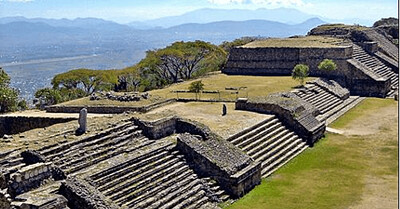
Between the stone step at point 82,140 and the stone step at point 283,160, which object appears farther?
the stone step at point 283,160

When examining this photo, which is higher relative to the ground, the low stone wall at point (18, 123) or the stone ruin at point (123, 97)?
the stone ruin at point (123, 97)

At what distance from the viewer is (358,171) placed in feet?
62.6

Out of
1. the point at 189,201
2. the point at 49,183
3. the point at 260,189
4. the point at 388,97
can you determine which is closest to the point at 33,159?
the point at 49,183

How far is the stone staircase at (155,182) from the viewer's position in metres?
14.3

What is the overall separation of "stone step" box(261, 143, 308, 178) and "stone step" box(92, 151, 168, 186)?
4.04 meters

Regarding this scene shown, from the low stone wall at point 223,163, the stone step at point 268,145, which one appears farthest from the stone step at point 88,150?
the stone step at point 268,145

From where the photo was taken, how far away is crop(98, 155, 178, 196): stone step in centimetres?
1419

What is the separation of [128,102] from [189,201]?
9.92 m

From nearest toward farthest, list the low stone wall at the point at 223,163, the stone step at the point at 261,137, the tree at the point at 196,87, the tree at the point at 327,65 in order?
the low stone wall at the point at 223,163 < the stone step at the point at 261,137 < the tree at the point at 196,87 < the tree at the point at 327,65

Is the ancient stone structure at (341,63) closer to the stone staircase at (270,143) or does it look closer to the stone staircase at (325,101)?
the stone staircase at (325,101)

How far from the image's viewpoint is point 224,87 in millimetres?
32062

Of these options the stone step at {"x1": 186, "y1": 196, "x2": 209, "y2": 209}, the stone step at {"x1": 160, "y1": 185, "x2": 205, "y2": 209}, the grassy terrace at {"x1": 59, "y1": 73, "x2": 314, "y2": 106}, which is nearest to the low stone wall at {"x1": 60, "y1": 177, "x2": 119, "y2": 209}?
the stone step at {"x1": 160, "y1": 185, "x2": 205, "y2": 209}

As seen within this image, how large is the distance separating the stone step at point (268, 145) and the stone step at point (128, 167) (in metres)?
3.98

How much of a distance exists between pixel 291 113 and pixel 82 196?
12.3m
